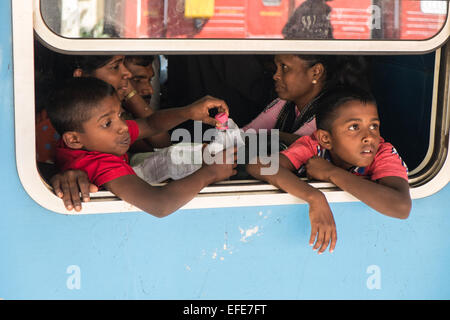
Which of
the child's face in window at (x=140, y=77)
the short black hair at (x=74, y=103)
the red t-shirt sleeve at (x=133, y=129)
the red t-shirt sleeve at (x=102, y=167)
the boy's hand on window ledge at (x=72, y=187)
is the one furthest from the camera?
the child's face in window at (x=140, y=77)

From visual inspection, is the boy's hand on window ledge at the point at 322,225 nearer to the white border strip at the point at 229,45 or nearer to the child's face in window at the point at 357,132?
the child's face in window at the point at 357,132

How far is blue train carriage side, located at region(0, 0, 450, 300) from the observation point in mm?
1743

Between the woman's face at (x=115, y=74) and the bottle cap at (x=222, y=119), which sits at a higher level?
the woman's face at (x=115, y=74)

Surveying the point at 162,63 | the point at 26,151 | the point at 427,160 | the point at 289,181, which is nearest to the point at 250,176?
the point at 289,181

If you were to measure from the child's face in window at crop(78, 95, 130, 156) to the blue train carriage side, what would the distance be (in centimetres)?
28

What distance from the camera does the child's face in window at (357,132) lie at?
2.16 m

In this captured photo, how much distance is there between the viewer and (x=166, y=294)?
6.58 ft

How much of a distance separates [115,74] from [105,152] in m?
0.55

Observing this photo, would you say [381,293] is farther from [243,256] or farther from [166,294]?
[166,294]

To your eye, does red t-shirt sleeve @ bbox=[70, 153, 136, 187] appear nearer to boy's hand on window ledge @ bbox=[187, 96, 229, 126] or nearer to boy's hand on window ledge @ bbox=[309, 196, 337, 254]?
boy's hand on window ledge @ bbox=[187, 96, 229, 126]

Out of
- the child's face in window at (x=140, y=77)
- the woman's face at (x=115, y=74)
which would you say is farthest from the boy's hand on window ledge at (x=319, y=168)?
the child's face in window at (x=140, y=77)

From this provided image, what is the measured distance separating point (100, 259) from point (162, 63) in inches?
82.7

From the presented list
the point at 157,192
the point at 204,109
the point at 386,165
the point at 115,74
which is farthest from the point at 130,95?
the point at 386,165

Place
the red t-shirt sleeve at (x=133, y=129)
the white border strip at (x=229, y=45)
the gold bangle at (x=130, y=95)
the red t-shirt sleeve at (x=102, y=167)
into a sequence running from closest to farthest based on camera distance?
the white border strip at (x=229, y=45), the red t-shirt sleeve at (x=102, y=167), the red t-shirt sleeve at (x=133, y=129), the gold bangle at (x=130, y=95)
